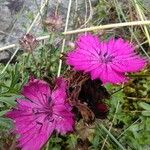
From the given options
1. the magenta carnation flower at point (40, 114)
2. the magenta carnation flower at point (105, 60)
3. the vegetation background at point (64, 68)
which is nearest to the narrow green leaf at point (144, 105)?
the vegetation background at point (64, 68)

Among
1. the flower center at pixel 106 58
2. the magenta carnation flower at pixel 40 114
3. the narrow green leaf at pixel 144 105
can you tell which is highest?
the flower center at pixel 106 58

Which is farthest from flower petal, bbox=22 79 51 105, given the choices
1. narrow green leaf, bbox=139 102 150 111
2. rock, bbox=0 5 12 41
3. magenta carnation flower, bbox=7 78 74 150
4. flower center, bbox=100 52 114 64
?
rock, bbox=0 5 12 41

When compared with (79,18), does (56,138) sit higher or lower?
lower

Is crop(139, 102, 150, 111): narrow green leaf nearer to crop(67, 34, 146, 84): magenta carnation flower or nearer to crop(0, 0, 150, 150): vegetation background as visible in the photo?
crop(0, 0, 150, 150): vegetation background

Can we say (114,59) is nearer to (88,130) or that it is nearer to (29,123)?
(29,123)

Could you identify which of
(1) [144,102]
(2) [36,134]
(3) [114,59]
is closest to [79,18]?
(1) [144,102]

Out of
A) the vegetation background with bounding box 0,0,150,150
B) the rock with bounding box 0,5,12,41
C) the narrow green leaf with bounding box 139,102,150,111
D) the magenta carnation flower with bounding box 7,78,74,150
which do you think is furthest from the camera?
the rock with bounding box 0,5,12,41

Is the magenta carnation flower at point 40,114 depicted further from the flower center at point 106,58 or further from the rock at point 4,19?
the rock at point 4,19
